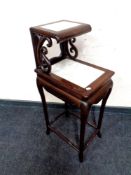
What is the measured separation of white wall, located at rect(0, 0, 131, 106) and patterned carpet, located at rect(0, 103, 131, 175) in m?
0.29

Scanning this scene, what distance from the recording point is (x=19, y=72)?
1.63m

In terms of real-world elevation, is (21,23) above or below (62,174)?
above

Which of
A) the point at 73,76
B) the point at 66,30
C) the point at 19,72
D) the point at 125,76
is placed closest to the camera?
the point at 66,30

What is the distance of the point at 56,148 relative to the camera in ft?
4.63

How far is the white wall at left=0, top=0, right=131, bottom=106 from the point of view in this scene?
1.22 m

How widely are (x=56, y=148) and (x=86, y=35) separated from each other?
87 cm

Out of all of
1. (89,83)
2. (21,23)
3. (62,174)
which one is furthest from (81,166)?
(21,23)

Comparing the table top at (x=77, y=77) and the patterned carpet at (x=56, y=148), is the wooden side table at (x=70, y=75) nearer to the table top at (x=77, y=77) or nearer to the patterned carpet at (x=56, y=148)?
the table top at (x=77, y=77)

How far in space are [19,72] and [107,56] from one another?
769 millimetres

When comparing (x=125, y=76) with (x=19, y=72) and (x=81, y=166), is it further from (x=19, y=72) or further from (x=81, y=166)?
(x=19, y=72)

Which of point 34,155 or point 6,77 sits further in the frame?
point 6,77

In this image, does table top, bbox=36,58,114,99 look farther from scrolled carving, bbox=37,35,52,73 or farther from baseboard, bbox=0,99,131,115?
baseboard, bbox=0,99,131,115

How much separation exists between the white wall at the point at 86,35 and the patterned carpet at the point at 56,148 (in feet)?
0.95

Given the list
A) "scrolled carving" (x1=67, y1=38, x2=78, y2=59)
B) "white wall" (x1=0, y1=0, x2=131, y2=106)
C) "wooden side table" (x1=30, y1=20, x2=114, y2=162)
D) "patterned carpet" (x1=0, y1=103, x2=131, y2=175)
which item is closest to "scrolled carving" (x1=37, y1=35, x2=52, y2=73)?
"wooden side table" (x1=30, y1=20, x2=114, y2=162)
